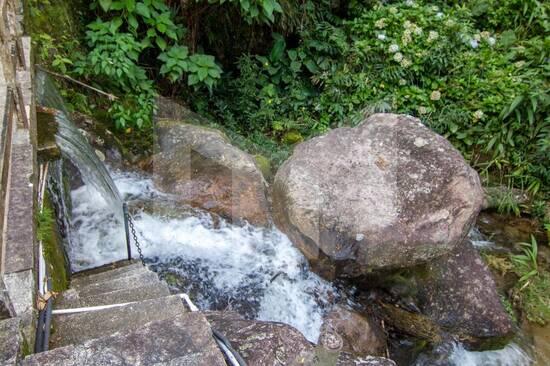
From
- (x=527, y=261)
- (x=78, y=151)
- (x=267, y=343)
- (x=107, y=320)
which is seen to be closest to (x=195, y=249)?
(x=78, y=151)

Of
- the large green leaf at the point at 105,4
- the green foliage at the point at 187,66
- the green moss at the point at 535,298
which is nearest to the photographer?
the large green leaf at the point at 105,4

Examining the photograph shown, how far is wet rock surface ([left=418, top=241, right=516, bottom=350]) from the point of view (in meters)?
4.46

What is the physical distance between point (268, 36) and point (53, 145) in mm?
4270

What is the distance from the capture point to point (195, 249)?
4.30 meters

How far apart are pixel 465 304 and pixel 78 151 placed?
12.9 feet

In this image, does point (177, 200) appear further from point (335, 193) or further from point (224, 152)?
point (335, 193)

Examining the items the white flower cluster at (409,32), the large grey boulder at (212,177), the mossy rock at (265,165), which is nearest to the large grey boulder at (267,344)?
the large grey boulder at (212,177)

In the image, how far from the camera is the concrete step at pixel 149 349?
1.60 meters

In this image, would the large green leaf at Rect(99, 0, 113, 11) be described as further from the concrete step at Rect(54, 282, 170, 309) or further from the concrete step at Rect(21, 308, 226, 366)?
the concrete step at Rect(21, 308, 226, 366)

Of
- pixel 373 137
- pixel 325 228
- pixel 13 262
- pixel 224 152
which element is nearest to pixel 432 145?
pixel 373 137

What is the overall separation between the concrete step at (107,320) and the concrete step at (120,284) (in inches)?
18.8

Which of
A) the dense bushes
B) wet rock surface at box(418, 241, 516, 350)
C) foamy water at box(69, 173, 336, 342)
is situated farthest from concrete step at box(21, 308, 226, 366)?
the dense bushes

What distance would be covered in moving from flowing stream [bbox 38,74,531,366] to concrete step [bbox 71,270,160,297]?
80 cm

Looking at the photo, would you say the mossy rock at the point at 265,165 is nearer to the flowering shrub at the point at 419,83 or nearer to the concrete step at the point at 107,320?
the flowering shrub at the point at 419,83
